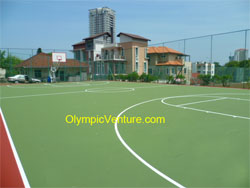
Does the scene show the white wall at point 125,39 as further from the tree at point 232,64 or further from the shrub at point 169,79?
the tree at point 232,64

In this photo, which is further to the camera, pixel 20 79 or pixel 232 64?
pixel 20 79

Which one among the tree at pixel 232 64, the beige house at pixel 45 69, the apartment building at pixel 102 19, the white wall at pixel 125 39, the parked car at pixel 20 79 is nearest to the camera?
the tree at pixel 232 64

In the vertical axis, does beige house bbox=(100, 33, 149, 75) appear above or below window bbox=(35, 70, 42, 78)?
above

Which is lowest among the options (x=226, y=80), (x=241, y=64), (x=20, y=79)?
(x=226, y=80)

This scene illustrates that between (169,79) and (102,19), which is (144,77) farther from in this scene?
(102,19)

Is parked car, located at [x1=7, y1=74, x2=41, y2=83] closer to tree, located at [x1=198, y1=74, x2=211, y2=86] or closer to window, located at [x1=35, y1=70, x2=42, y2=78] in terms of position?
window, located at [x1=35, y1=70, x2=42, y2=78]

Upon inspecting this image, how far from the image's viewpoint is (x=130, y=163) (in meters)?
2.96

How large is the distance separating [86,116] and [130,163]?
3.20m

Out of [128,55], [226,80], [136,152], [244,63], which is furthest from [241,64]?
[128,55]

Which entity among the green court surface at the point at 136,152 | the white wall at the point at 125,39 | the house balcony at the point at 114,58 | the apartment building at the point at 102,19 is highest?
the apartment building at the point at 102,19

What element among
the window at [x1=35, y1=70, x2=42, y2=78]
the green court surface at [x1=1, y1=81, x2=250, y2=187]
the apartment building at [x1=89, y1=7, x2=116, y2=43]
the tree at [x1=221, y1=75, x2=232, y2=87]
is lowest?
the green court surface at [x1=1, y1=81, x2=250, y2=187]

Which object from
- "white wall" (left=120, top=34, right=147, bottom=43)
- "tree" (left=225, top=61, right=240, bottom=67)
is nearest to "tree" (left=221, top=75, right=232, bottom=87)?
"tree" (left=225, top=61, right=240, bottom=67)

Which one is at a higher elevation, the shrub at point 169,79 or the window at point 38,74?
the window at point 38,74

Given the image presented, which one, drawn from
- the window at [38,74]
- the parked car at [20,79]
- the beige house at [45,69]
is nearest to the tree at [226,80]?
the beige house at [45,69]
